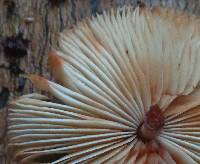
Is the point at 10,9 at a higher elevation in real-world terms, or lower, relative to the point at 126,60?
higher

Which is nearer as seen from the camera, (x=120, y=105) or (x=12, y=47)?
(x=120, y=105)

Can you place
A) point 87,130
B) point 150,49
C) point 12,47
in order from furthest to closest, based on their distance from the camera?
point 12,47
point 150,49
point 87,130

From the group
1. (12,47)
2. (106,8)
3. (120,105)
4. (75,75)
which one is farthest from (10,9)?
(120,105)

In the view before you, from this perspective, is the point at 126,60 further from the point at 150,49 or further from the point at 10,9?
the point at 10,9

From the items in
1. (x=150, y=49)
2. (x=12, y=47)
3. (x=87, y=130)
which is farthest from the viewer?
(x=12, y=47)
